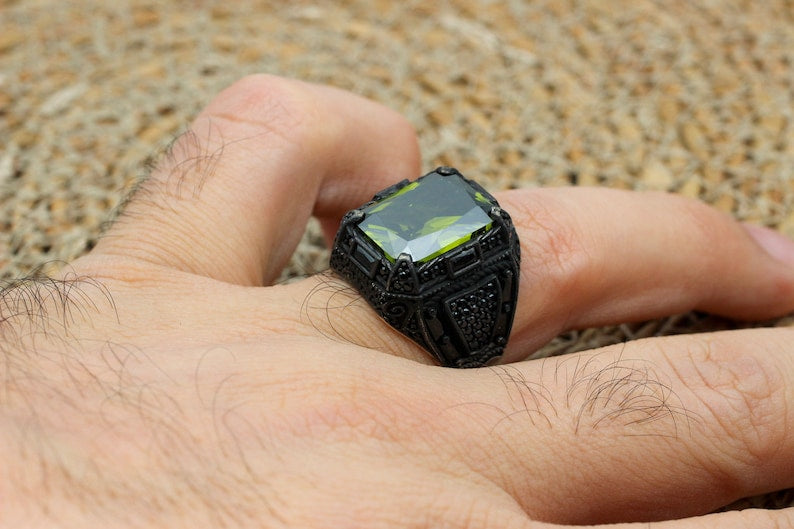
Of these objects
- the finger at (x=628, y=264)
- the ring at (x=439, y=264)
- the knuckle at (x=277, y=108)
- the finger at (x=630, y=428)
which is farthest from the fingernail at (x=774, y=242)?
the knuckle at (x=277, y=108)

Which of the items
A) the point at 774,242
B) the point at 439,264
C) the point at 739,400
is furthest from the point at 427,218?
the point at 774,242

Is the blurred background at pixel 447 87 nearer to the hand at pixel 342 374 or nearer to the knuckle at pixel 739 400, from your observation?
the hand at pixel 342 374

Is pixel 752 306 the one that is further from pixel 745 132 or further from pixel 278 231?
pixel 278 231

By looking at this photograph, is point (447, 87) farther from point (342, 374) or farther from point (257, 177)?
point (342, 374)

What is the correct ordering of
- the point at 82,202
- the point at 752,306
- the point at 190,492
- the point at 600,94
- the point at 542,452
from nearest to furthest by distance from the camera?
the point at 190,492 → the point at 542,452 → the point at 752,306 → the point at 82,202 → the point at 600,94

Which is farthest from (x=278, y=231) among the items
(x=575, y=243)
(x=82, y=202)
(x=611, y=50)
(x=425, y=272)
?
(x=611, y=50)

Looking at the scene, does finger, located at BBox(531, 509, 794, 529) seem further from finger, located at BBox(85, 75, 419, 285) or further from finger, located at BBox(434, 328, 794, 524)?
finger, located at BBox(85, 75, 419, 285)
